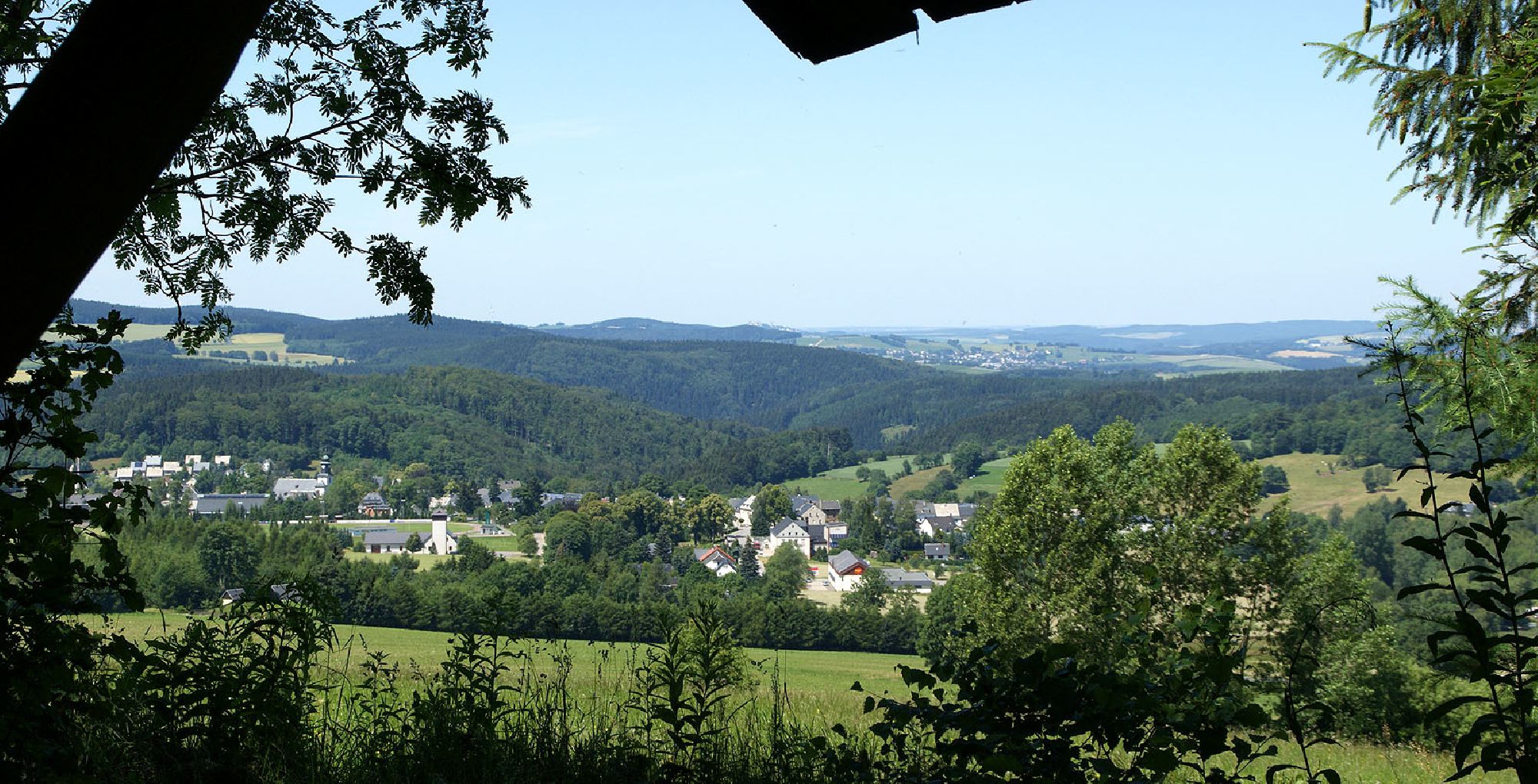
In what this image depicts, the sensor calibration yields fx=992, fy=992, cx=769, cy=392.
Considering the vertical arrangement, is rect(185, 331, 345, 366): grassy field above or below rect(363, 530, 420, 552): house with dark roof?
above

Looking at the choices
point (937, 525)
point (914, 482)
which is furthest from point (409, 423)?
point (937, 525)

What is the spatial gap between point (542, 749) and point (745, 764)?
2.03ft

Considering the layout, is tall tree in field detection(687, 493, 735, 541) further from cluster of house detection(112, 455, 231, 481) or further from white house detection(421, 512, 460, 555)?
cluster of house detection(112, 455, 231, 481)

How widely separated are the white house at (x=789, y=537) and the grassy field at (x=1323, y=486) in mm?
39401

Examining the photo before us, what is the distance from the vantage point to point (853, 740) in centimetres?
341

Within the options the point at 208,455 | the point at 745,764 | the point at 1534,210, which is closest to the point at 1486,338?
the point at 1534,210

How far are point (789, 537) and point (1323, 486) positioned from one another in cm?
4616

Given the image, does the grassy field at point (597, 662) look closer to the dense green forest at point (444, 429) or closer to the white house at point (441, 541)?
the white house at point (441, 541)

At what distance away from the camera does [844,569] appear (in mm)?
79375

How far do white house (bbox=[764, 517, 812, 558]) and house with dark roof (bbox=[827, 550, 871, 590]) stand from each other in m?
6.38

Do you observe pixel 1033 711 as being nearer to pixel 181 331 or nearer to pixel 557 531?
pixel 181 331

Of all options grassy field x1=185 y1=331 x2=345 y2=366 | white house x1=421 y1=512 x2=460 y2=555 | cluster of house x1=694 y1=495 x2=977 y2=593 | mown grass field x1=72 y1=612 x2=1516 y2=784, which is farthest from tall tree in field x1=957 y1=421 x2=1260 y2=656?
grassy field x1=185 y1=331 x2=345 y2=366

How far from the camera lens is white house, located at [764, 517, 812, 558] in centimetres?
9088

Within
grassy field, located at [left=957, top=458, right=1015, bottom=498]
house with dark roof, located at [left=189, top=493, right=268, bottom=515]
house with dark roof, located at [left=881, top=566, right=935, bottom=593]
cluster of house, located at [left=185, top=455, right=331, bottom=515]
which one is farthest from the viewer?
grassy field, located at [left=957, top=458, right=1015, bottom=498]
